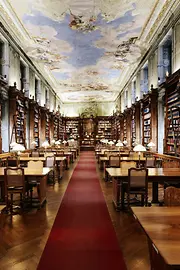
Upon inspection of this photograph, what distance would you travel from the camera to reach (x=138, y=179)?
5.29m

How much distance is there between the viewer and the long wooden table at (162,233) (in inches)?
66.6

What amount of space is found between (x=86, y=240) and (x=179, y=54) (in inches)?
292

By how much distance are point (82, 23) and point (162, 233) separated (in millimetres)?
9842

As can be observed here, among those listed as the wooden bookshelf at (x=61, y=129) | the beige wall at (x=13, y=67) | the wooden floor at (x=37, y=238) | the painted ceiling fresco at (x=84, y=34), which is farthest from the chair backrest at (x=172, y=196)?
the wooden bookshelf at (x=61, y=129)

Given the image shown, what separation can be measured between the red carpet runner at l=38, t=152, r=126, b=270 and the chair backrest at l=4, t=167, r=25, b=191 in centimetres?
106

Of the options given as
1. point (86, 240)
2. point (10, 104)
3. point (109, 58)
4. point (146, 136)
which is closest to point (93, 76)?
point (109, 58)

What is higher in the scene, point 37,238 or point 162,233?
point 162,233

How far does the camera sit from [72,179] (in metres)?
9.87

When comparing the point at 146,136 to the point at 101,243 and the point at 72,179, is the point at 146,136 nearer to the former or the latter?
the point at 72,179

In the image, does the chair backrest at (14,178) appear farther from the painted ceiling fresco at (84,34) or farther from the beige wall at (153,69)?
the beige wall at (153,69)

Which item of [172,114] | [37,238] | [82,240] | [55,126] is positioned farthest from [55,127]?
[82,240]

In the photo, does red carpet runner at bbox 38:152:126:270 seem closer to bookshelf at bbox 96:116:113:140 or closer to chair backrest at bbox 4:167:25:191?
chair backrest at bbox 4:167:25:191

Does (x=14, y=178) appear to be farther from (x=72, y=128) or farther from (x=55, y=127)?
(x=72, y=128)

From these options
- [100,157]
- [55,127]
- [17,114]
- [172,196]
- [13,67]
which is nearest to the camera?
[172,196]
